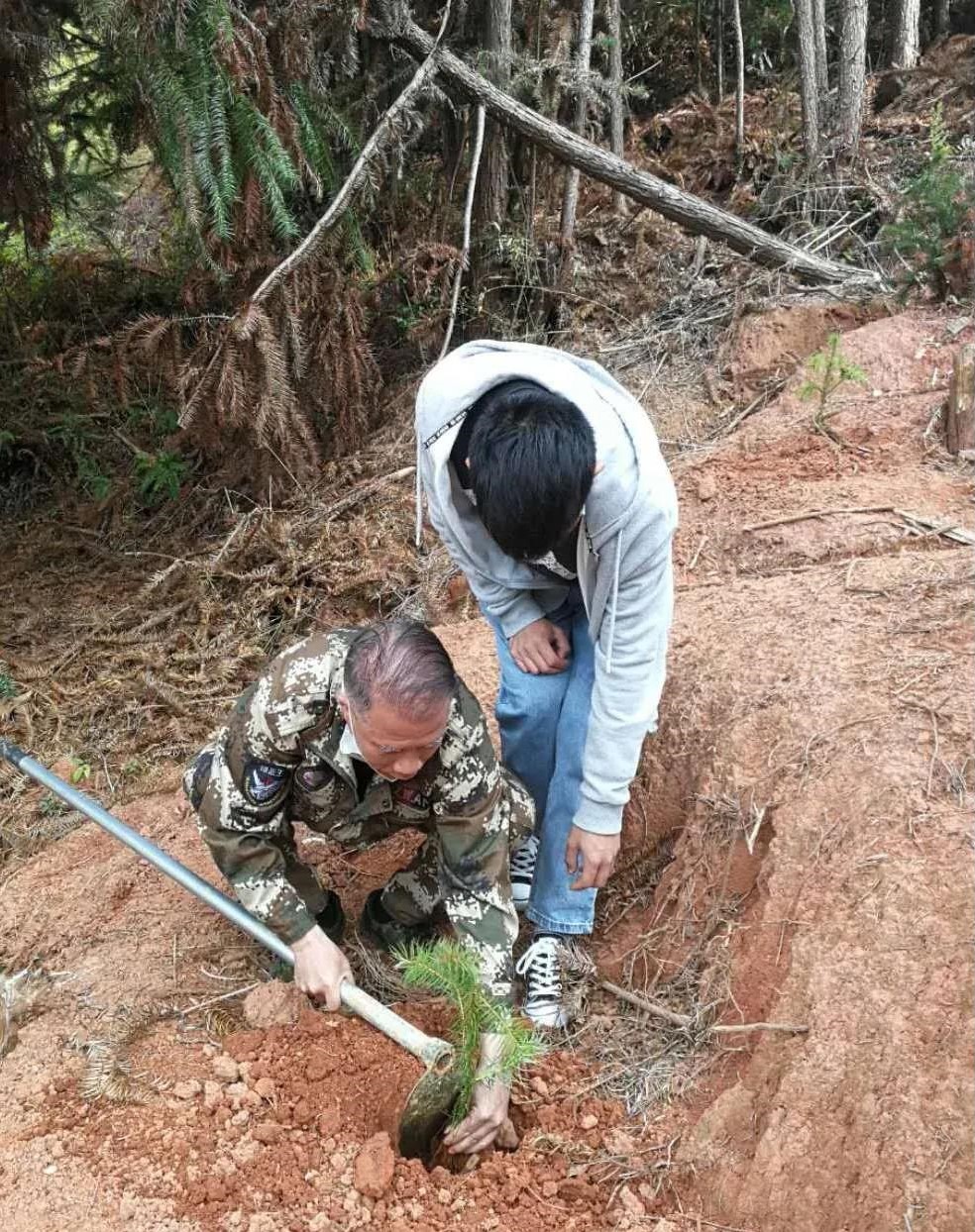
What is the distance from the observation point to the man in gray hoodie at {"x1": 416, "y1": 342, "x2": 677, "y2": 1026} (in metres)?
1.73

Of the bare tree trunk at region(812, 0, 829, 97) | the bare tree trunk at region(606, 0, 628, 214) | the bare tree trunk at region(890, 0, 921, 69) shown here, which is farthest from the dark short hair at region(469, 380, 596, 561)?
the bare tree trunk at region(890, 0, 921, 69)

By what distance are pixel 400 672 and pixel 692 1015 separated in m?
1.22

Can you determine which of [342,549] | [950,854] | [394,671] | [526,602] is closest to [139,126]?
[342,549]

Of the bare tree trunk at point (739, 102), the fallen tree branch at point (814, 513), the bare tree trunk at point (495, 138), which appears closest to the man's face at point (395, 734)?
the fallen tree branch at point (814, 513)

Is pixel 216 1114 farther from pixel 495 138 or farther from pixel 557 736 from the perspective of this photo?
pixel 495 138

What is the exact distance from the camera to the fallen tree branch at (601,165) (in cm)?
442

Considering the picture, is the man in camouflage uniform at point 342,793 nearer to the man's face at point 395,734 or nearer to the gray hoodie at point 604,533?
the man's face at point 395,734

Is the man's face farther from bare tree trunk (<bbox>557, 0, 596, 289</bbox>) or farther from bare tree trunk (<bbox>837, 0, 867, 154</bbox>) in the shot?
bare tree trunk (<bbox>837, 0, 867, 154</bbox>)

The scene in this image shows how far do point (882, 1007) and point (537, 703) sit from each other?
3.75ft

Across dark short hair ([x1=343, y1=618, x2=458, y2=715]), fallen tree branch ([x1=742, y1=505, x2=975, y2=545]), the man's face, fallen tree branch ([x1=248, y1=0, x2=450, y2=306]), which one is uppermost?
fallen tree branch ([x1=248, y1=0, x2=450, y2=306])

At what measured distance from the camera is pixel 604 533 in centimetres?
204

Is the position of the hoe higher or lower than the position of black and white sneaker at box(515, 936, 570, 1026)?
higher

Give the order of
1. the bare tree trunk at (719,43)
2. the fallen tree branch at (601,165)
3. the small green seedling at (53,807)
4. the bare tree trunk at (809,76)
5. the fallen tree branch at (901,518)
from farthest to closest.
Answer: the bare tree trunk at (719,43)
the bare tree trunk at (809,76)
the fallen tree branch at (601,165)
the small green seedling at (53,807)
the fallen tree branch at (901,518)

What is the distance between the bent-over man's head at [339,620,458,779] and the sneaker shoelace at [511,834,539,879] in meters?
1.08
